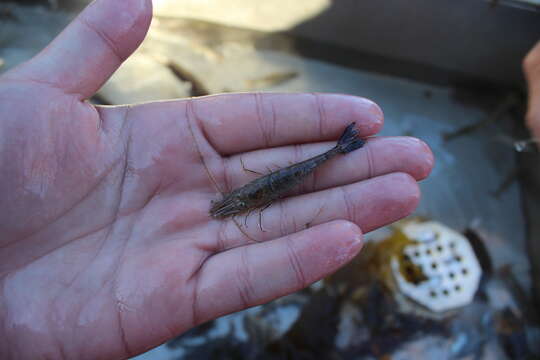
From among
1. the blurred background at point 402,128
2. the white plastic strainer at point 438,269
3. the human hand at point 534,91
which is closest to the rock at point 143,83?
the blurred background at point 402,128

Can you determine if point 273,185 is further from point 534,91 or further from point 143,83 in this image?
point 143,83

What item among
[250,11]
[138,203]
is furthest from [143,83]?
[138,203]

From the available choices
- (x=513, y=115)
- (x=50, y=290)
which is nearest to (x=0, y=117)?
(x=50, y=290)

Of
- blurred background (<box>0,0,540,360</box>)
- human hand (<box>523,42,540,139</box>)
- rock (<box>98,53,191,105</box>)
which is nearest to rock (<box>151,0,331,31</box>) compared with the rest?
blurred background (<box>0,0,540,360</box>)

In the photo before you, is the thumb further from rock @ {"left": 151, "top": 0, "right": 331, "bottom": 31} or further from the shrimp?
rock @ {"left": 151, "top": 0, "right": 331, "bottom": 31}

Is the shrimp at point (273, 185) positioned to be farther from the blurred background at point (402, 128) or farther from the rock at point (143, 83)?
the rock at point (143, 83)

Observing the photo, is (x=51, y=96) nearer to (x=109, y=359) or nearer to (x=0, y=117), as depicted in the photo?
(x=0, y=117)

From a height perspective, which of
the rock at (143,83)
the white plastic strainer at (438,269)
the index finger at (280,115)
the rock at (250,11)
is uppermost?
the rock at (250,11)
